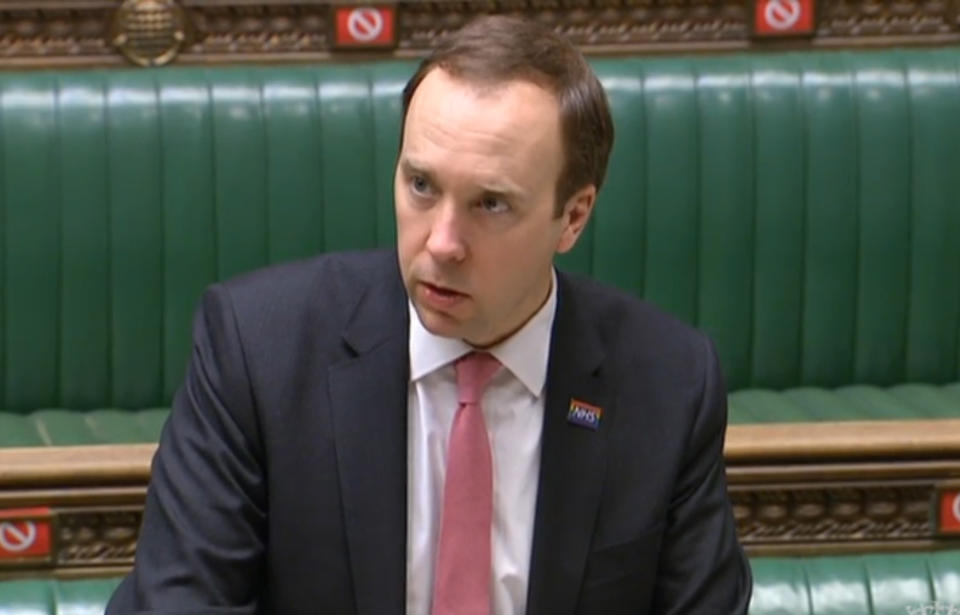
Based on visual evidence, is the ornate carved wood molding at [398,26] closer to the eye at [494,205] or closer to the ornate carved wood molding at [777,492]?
the ornate carved wood molding at [777,492]

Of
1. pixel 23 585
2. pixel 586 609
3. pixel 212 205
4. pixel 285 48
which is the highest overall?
pixel 285 48

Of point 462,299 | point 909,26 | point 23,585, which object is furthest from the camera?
point 909,26

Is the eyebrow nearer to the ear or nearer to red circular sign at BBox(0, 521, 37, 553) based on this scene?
the ear

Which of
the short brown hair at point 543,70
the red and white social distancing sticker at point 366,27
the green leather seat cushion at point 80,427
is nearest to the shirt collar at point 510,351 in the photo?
the short brown hair at point 543,70

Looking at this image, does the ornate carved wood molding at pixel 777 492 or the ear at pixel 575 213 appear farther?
the ornate carved wood molding at pixel 777 492

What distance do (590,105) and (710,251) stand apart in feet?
3.47

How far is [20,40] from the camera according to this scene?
2.01 meters

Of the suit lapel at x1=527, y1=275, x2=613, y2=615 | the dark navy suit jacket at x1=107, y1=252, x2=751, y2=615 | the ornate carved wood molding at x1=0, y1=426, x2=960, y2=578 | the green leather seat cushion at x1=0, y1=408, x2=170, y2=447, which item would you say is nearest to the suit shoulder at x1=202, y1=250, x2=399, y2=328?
the dark navy suit jacket at x1=107, y1=252, x2=751, y2=615

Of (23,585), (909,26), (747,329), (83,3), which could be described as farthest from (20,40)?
(909,26)

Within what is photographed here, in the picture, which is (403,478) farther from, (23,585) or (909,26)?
(909,26)

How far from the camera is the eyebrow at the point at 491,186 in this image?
95 centimetres

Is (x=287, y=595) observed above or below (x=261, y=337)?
below

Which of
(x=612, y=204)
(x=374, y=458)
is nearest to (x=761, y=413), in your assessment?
(x=612, y=204)

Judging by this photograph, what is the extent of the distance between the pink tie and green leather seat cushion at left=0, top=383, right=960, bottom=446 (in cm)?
86
